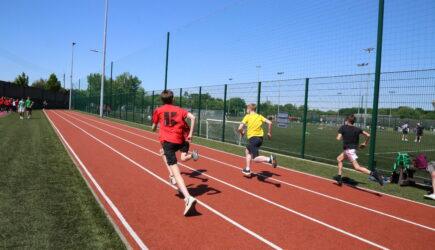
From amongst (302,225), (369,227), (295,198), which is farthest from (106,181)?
(369,227)

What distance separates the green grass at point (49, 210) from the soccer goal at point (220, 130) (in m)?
10.3

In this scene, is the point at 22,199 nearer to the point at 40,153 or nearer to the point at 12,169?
the point at 12,169

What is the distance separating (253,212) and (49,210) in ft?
10.1

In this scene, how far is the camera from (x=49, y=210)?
6.06 m

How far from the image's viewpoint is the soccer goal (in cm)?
1960

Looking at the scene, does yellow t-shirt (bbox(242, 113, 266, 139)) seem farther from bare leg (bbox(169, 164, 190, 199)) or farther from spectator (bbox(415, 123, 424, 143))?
spectator (bbox(415, 123, 424, 143))

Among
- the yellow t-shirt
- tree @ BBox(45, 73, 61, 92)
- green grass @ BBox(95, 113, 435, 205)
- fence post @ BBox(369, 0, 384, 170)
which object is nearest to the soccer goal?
green grass @ BBox(95, 113, 435, 205)

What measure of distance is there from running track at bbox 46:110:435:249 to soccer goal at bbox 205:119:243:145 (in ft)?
28.5

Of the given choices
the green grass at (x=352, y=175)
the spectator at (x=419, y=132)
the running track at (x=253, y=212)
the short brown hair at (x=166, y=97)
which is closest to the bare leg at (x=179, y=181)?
the running track at (x=253, y=212)

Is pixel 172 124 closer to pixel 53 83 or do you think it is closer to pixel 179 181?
pixel 179 181

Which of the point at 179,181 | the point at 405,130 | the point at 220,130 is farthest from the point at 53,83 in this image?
the point at 179,181

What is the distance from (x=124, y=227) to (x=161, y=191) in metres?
2.31

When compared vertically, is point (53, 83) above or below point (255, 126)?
above

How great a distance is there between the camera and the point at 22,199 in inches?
261
